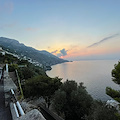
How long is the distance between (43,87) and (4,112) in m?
10.2

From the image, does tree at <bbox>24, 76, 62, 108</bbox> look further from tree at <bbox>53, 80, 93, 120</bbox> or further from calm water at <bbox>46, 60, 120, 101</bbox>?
calm water at <bbox>46, 60, 120, 101</bbox>

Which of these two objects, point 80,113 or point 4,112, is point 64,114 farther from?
point 4,112

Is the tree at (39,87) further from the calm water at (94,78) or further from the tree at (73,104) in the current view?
the calm water at (94,78)

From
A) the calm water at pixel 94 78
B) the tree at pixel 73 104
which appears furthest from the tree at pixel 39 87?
the calm water at pixel 94 78

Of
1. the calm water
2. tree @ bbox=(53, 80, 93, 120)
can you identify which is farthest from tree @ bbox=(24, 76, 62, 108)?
the calm water

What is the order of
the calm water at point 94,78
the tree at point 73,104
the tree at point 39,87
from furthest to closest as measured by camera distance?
the calm water at point 94,78
the tree at point 39,87
the tree at point 73,104

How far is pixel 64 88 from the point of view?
40.4 feet

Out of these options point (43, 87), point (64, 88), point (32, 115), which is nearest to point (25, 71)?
point (43, 87)

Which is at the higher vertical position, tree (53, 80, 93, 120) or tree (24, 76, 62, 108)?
tree (24, 76, 62, 108)

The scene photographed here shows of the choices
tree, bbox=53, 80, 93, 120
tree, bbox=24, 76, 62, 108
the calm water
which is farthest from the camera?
the calm water

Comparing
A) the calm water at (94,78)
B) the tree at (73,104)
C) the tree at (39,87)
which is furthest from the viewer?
the calm water at (94,78)

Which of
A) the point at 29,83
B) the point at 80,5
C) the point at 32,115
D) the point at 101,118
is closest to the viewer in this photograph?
the point at 32,115

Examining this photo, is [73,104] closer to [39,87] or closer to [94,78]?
[39,87]

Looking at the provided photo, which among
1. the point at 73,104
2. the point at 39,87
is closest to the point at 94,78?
the point at 73,104
